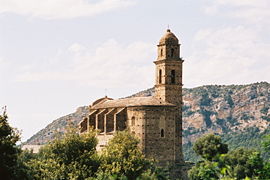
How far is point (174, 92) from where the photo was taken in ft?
220

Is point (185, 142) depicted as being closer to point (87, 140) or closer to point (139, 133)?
point (139, 133)

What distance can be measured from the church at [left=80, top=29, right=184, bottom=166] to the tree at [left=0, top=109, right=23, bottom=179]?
96.3 ft

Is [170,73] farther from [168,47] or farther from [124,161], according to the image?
[124,161]

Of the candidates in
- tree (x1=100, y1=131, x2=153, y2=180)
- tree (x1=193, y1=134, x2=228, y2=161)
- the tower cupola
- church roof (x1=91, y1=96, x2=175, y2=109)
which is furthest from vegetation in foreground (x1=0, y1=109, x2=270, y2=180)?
tree (x1=193, y1=134, x2=228, y2=161)

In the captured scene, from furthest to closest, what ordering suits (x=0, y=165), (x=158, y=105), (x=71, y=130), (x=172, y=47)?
1. (x=172, y=47)
2. (x=158, y=105)
3. (x=71, y=130)
4. (x=0, y=165)

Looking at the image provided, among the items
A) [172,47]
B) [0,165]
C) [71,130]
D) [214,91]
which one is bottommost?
[0,165]

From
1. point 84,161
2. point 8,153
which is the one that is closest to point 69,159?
point 84,161

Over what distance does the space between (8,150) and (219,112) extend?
16206cm

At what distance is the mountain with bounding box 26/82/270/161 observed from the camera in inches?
7037

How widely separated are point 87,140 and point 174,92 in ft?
76.7

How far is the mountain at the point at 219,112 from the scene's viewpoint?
179 m

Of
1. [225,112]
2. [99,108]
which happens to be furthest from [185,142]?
[99,108]

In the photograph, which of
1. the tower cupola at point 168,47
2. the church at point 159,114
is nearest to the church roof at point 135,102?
the church at point 159,114

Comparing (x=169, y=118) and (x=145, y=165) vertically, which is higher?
(x=169, y=118)
